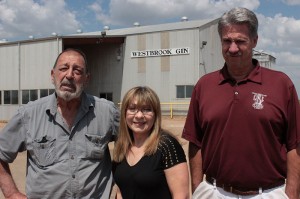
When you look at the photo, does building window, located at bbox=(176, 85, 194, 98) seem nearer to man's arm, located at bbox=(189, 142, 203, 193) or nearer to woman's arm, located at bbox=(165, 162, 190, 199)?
man's arm, located at bbox=(189, 142, 203, 193)

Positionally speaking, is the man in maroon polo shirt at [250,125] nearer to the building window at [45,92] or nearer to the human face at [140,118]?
the human face at [140,118]

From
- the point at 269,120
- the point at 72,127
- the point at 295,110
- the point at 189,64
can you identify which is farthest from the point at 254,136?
the point at 189,64

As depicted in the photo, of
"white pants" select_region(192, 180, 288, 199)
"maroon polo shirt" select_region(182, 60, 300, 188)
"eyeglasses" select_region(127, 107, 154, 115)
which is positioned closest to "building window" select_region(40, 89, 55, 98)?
"eyeglasses" select_region(127, 107, 154, 115)

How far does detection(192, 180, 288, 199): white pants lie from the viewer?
331 centimetres

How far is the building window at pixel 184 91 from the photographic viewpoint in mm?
29266

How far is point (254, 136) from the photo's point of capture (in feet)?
10.7

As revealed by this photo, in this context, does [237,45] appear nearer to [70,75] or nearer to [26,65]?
[70,75]

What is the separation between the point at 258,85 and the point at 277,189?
823 millimetres

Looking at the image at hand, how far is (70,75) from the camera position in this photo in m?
3.59

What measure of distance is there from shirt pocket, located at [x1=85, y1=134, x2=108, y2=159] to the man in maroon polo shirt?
922 millimetres

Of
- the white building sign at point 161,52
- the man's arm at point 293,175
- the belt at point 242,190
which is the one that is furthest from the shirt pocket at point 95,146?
the white building sign at point 161,52

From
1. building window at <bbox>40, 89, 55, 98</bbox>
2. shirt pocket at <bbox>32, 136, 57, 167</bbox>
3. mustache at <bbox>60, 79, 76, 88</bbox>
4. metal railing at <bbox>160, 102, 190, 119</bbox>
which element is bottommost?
metal railing at <bbox>160, 102, 190, 119</bbox>

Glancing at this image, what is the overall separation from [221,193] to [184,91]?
2614 centimetres

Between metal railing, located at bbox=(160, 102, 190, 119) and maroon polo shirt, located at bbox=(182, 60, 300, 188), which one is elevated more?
maroon polo shirt, located at bbox=(182, 60, 300, 188)
